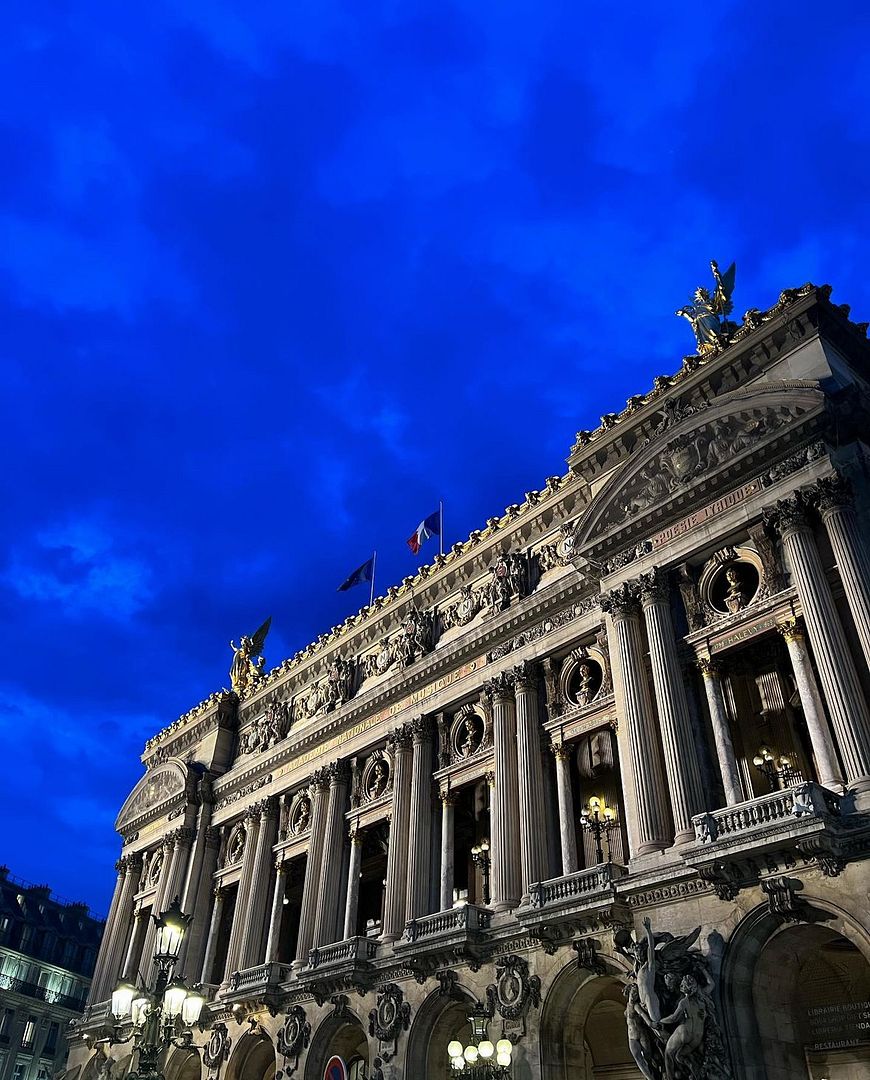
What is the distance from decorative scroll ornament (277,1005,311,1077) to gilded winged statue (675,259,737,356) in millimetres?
26763

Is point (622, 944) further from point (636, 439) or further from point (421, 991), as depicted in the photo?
point (636, 439)

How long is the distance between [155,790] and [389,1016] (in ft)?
83.6

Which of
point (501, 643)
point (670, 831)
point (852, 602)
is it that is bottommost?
point (670, 831)

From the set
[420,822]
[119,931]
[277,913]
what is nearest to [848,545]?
[420,822]

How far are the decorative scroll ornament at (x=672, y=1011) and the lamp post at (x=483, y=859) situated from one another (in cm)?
1060

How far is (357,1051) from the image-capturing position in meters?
30.9

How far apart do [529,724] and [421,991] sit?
8.81 meters

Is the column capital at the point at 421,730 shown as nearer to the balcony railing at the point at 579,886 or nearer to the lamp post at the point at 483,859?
the lamp post at the point at 483,859

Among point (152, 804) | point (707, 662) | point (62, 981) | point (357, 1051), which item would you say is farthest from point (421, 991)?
point (62, 981)

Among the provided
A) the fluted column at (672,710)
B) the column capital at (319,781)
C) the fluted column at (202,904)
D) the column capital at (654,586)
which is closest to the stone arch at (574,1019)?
the fluted column at (672,710)

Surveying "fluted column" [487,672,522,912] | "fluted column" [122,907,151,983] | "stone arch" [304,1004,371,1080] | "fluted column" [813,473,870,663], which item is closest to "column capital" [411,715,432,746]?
"fluted column" [487,672,522,912]

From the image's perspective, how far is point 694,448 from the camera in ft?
87.7

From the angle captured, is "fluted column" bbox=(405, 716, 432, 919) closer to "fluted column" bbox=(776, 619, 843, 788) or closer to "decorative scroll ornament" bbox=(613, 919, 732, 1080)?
"decorative scroll ornament" bbox=(613, 919, 732, 1080)

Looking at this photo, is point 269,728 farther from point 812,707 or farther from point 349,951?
point 812,707
